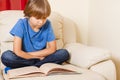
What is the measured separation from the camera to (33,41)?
1795 mm

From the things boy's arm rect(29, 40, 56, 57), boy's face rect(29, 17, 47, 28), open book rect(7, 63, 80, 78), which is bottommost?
open book rect(7, 63, 80, 78)

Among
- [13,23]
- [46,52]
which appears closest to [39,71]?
[46,52]

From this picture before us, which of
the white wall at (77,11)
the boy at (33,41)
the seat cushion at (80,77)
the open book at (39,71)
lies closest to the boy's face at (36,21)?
the boy at (33,41)

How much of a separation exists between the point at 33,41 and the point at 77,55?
0.34 metres

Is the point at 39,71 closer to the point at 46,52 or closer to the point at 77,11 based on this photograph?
the point at 46,52

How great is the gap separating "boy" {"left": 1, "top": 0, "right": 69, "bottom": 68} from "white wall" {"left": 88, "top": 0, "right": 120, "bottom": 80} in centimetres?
56

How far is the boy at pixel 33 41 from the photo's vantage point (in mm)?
1623

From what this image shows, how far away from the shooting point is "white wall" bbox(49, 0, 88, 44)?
2.33 m

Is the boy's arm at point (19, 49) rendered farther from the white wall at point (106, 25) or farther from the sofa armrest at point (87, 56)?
the white wall at point (106, 25)

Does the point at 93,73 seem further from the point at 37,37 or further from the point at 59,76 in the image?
the point at 37,37

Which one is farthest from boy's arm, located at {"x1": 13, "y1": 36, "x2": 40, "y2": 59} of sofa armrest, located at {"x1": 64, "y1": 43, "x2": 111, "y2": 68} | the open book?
sofa armrest, located at {"x1": 64, "y1": 43, "x2": 111, "y2": 68}

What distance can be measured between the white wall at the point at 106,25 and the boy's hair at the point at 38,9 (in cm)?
70

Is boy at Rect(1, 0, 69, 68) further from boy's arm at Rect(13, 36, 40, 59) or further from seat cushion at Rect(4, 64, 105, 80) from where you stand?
seat cushion at Rect(4, 64, 105, 80)

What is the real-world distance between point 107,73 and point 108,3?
0.78 m
